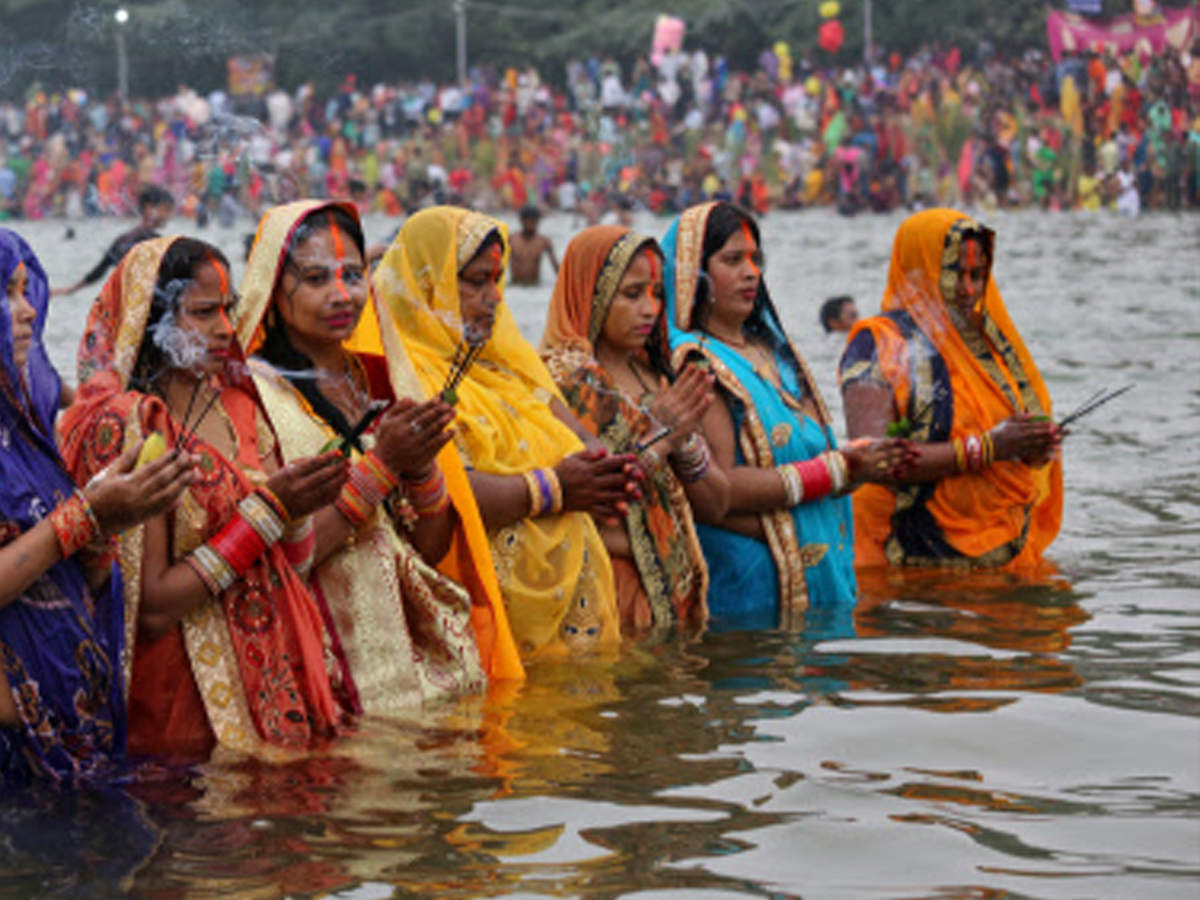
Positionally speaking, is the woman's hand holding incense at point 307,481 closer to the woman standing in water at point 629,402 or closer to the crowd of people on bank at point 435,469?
the crowd of people on bank at point 435,469

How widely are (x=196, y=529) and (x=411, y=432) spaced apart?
0.57m

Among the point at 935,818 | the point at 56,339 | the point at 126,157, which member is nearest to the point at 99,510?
the point at 935,818

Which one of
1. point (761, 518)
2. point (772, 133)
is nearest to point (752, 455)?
point (761, 518)

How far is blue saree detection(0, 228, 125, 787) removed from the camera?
429 centimetres

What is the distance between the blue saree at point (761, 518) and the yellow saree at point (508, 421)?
662mm

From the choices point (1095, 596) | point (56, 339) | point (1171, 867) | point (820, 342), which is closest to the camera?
point (1171, 867)

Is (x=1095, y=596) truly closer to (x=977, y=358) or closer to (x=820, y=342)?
(x=977, y=358)

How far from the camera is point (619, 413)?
6.34 meters

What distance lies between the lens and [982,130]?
3512 centimetres

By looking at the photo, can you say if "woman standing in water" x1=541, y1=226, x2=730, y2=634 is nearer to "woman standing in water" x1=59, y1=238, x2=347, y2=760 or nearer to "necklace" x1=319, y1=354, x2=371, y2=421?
"necklace" x1=319, y1=354, x2=371, y2=421

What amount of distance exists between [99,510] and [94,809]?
2.37 feet

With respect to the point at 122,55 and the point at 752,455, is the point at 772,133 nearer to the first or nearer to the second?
the point at 122,55

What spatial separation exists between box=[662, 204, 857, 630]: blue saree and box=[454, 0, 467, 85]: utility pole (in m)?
32.4

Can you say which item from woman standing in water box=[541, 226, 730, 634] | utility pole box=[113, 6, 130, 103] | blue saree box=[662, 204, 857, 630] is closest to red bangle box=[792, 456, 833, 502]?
blue saree box=[662, 204, 857, 630]
